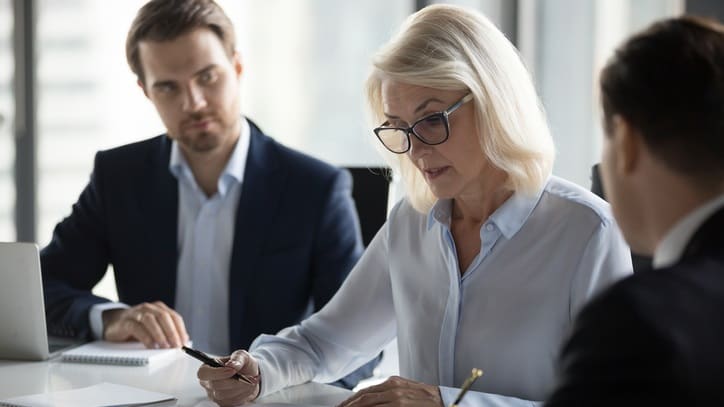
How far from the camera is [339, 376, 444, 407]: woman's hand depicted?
1800mm

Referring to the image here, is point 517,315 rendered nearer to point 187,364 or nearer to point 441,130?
point 441,130

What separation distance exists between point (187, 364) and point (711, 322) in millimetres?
1554

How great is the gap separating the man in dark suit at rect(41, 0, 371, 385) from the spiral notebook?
396 mm

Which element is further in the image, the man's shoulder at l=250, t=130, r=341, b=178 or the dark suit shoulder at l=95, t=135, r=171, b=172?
the dark suit shoulder at l=95, t=135, r=171, b=172

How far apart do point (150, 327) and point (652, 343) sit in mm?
1717

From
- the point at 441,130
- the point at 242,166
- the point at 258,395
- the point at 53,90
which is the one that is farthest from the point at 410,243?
the point at 53,90

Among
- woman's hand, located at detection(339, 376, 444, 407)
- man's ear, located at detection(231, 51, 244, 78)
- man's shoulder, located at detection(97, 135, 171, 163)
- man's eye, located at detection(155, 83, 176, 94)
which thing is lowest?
woman's hand, located at detection(339, 376, 444, 407)

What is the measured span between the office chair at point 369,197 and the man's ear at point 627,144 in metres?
1.83

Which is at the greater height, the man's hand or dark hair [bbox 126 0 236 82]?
dark hair [bbox 126 0 236 82]

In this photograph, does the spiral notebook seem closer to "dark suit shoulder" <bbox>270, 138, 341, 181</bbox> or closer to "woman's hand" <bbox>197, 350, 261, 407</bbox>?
"woman's hand" <bbox>197, 350, 261, 407</bbox>

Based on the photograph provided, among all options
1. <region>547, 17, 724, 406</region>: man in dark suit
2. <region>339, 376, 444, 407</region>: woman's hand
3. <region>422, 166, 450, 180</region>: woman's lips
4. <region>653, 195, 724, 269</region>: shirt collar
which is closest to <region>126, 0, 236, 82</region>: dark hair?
<region>422, 166, 450, 180</region>: woman's lips

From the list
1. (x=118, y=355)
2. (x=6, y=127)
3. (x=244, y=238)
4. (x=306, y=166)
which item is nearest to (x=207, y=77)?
(x=306, y=166)

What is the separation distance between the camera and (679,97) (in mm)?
1117

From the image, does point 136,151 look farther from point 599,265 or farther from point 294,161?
point 599,265
